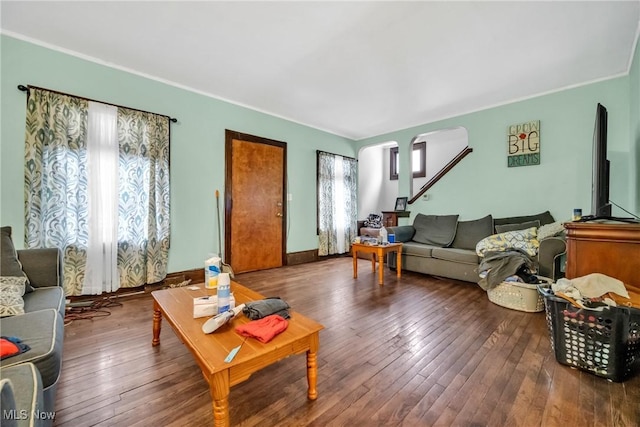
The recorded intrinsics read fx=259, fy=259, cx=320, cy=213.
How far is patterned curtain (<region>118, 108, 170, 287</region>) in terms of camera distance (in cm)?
285

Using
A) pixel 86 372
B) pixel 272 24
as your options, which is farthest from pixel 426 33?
pixel 86 372

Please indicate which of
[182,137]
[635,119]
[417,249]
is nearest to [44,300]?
[182,137]

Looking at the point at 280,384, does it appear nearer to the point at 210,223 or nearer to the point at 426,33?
the point at 210,223

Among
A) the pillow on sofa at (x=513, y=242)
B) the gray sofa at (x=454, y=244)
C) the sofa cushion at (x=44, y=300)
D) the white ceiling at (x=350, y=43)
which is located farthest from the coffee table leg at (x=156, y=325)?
the pillow on sofa at (x=513, y=242)

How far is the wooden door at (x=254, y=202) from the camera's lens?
3.77 m

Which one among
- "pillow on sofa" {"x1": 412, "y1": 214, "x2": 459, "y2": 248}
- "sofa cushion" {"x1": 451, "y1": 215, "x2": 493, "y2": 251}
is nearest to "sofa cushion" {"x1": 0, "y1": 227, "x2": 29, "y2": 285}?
"pillow on sofa" {"x1": 412, "y1": 214, "x2": 459, "y2": 248}

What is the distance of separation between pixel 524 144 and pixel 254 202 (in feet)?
13.0

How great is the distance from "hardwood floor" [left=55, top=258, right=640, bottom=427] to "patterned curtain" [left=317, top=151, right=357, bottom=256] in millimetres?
2642

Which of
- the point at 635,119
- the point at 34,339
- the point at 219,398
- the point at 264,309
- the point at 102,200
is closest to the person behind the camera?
the point at 219,398

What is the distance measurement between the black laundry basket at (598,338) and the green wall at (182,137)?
3528 mm

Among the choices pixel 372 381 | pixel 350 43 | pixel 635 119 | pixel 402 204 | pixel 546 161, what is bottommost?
pixel 372 381

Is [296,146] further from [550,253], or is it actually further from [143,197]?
[550,253]

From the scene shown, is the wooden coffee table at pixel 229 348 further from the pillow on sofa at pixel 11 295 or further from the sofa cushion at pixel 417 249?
the sofa cushion at pixel 417 249

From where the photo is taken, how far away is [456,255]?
11.1 feet
